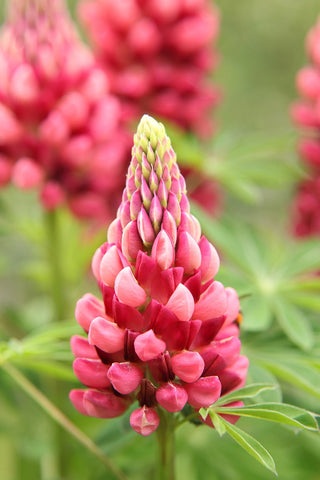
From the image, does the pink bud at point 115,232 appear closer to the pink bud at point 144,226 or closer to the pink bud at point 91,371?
the pink bud at point 144,226

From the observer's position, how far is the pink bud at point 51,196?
62.6 inches

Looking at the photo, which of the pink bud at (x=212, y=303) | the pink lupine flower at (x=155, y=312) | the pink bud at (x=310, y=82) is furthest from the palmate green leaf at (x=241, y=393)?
the pink bud at (x=310, y=82)

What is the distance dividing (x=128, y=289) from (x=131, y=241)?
0.07m

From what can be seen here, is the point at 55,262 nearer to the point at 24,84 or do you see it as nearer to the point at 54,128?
the point at 54,128

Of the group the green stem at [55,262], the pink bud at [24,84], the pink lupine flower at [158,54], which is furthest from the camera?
the pink lupine flower at [158,54]

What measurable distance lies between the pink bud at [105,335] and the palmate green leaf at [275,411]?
0.17 m

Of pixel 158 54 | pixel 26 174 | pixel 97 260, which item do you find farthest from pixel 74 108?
pixel 97 260

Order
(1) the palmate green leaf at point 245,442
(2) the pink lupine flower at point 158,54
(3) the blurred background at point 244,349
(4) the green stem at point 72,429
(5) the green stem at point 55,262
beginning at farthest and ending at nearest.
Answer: (2) the pink lupine flower at point 158,54 < (5) the green stem at point 55,262 < (3) the blurred background at point 244,349 < (4) the green stem at point 72,429 < (1) the palmate green leaf at point 245,442

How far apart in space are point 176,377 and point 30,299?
6.02ft

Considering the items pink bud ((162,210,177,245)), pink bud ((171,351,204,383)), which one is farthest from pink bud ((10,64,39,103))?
pink bud ((171,351,204,383))

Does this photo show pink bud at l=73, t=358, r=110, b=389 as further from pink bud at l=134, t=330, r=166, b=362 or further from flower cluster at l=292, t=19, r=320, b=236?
flower cluster at l=292, t=19, r=320, b=236

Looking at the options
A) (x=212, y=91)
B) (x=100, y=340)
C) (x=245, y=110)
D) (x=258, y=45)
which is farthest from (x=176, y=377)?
(x=258, y=45)

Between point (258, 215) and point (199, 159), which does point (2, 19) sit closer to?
point (258, 215)

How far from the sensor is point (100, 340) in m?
0.88
